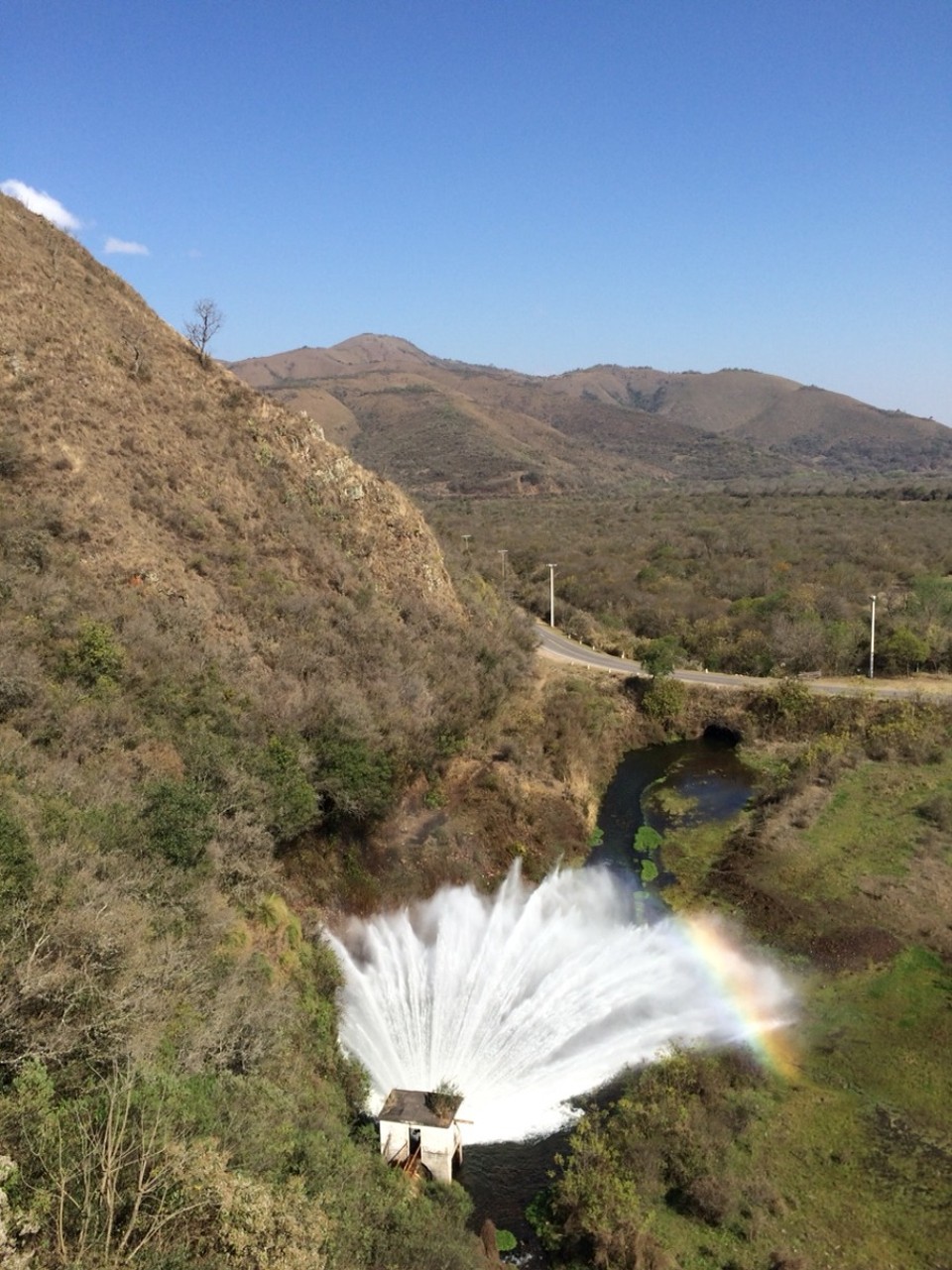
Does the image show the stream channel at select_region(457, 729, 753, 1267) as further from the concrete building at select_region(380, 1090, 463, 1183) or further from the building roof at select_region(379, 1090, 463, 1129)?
the building roof at select_region(379, 1090, 463, 1129)

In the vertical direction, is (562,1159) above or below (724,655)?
below

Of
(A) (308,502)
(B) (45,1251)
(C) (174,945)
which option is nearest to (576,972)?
(C) (174,945)

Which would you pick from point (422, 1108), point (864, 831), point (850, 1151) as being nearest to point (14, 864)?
point (422, 1108)

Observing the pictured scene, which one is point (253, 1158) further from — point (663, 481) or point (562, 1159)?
point (663, 481)

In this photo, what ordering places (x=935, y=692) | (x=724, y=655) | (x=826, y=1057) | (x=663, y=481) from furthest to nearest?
(x=663, y=481) < (x=724, y=655) < (x=935, y=692) < (x=826, y=1057)

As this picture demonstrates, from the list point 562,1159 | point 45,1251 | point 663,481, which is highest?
point 663,481

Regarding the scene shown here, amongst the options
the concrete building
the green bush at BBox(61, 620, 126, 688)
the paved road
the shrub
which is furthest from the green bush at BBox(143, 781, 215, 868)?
the paved road
